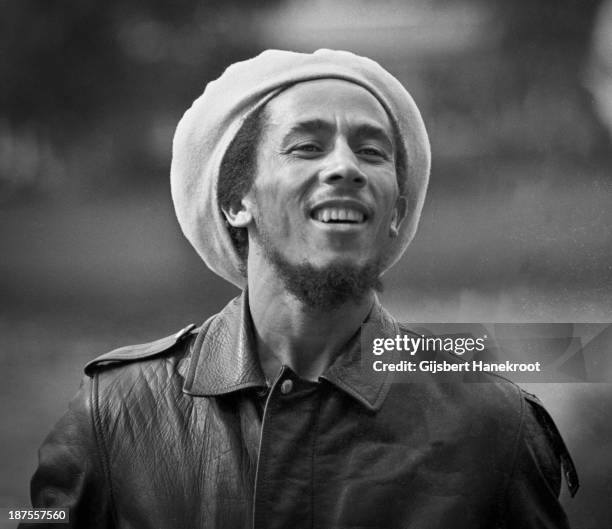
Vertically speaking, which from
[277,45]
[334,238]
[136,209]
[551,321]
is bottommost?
[551,321]

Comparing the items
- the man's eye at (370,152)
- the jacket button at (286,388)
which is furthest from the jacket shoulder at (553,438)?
the man's eye at (370,152)

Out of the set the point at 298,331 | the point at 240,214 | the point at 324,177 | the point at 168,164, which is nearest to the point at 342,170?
the point at 324,177

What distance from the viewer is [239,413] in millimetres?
1900

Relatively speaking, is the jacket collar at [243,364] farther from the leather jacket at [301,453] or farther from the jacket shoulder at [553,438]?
the jacket shoulder at [553,438]

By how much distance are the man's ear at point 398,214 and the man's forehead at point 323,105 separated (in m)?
0.21

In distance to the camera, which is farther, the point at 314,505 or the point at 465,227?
the point at 465,227

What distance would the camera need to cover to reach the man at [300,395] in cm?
185

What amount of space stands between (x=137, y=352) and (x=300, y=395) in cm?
46

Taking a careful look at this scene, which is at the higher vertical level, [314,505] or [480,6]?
[480,6]

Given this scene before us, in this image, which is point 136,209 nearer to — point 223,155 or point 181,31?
point 223,155

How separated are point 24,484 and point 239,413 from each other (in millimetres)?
630

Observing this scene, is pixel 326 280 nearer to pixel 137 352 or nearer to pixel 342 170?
pixel 342 170

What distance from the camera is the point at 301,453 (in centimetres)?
185

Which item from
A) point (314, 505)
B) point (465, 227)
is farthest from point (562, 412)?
point (314, 505)
